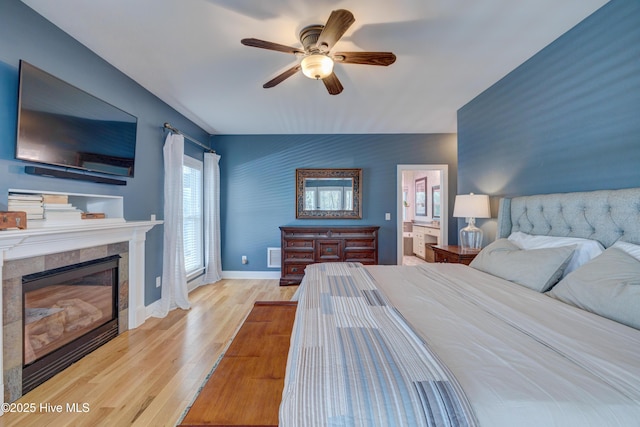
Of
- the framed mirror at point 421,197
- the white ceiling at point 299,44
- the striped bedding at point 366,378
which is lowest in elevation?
the striped bedding at point 366,378

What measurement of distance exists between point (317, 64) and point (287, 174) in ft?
9.20

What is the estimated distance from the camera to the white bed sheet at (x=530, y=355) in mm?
671

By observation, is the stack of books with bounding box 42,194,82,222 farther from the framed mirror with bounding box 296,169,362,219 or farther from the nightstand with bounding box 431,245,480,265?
the nightstand with bounding box 431,245,480,265

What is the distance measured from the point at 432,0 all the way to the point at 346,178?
3.03 metres

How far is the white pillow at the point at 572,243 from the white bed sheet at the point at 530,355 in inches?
15.6

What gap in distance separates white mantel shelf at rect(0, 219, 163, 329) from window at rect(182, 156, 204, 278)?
108 centimetres

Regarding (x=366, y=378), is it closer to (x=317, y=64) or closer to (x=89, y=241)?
(x=317, y=64)

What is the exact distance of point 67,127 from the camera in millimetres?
1916

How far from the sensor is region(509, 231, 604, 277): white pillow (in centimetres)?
159

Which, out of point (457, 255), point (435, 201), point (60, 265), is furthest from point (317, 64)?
point (435, 201)

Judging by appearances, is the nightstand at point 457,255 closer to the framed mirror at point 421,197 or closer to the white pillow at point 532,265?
the white pillow at point 532,265

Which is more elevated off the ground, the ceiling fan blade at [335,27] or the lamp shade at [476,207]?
the ceiling fan blade at [335,27]

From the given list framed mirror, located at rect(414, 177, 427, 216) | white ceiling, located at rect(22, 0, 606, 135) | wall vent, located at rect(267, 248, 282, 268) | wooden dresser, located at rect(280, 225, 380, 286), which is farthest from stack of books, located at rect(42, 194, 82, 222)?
framed mirror, located at rect(414, 177, 427, 216)

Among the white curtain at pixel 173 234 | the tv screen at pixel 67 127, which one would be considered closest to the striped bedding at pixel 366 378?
the tv screen at pixel 67 127
